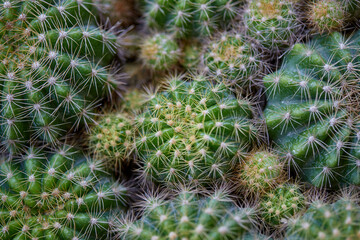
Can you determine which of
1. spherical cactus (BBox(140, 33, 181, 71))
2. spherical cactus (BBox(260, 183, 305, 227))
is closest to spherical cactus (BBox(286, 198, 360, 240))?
spherical cactus (BBox(260, 183, 305, 227))

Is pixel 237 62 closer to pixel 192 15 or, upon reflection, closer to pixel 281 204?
pixel 192 15

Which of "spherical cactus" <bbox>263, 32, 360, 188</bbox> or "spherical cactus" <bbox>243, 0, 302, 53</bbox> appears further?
"spherical cactus" <bbox>243, 0, 302, 53</bbox>

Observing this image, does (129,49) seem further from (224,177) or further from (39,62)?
(224,177)

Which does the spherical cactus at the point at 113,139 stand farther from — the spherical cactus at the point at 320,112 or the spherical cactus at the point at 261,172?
the spherical cactus at the point at 320,112

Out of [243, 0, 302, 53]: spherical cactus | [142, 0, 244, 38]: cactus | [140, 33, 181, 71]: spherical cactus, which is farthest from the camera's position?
[140, 33, 181, 71]: spherical cactus

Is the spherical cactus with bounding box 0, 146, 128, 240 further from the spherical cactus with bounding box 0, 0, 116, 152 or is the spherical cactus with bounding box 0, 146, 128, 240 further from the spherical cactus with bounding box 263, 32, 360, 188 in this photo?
the spherical cactus with bounding box 263, 32, 360, 188

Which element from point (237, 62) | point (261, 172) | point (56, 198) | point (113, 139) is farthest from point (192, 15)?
point (56, 198)
